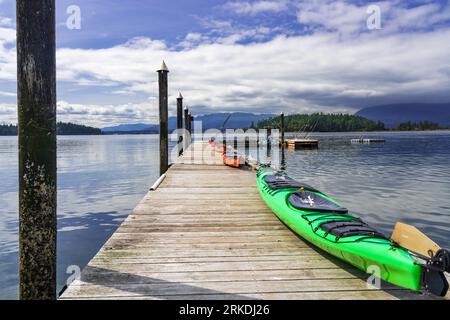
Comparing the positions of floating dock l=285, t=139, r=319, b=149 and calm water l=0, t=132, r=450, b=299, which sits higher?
floating dock l=285, t=139, r=319, b=149

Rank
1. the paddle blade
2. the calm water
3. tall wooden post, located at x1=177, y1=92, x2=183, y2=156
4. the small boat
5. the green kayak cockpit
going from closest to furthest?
the paddle blade, the green kayak cockpit, the calm water, the small boat, tall wooden post, located at x1=177, y1=92, x2=183, y2=156

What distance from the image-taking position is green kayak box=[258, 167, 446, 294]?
345 cm

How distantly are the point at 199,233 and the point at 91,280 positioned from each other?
214 centimetres

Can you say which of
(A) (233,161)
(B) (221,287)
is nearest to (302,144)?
(A) (233,161)

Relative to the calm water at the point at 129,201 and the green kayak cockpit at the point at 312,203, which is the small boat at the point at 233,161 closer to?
the calm water at the point at 129,201

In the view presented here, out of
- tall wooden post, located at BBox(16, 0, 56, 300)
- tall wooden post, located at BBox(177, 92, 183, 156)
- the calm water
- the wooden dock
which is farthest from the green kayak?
tall wooden post, located at BBox(177, 92, 183, 156)

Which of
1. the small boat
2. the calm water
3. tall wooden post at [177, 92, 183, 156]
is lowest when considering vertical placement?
the calm water

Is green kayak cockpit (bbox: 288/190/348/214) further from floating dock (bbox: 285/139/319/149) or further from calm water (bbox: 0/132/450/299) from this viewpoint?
floating dock (bbox: 285/139/319/149)

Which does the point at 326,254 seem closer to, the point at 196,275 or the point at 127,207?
the point at 196,275

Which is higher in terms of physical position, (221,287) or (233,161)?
(233,161)

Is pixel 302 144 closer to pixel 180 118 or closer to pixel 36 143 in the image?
pixel 180 118

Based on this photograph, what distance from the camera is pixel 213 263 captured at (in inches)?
173

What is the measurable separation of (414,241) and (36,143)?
438 cm

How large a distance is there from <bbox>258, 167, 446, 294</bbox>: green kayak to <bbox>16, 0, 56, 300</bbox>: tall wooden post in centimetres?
340
